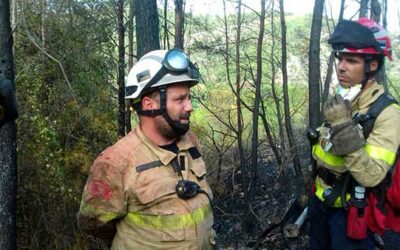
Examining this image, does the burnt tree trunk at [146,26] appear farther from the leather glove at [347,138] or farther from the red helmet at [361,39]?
the leather glove at [347,138]

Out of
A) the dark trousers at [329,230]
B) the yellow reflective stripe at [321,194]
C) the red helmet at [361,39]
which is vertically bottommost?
the dark trousers at [329,230]

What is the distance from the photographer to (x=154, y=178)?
8.62 feet

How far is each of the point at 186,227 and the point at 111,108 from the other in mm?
8546

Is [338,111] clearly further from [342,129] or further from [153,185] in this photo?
[153,185]

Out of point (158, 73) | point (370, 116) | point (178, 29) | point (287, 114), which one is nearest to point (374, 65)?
point (370, 116)

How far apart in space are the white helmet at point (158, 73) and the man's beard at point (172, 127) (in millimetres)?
192

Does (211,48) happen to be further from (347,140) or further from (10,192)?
(347,140)

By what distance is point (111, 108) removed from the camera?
1091cm

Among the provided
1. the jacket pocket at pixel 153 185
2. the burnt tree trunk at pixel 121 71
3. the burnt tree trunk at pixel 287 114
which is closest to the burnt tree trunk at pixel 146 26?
the jacket pocket at pixel 153 185

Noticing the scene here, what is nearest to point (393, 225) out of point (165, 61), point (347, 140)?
point (347, 140)

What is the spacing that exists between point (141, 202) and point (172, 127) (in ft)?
1.54

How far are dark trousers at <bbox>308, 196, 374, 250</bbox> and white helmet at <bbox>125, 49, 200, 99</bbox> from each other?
1466 mm

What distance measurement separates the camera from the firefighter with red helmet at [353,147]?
3.07 m

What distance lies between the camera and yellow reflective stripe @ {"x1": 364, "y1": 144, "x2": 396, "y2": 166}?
309cm
